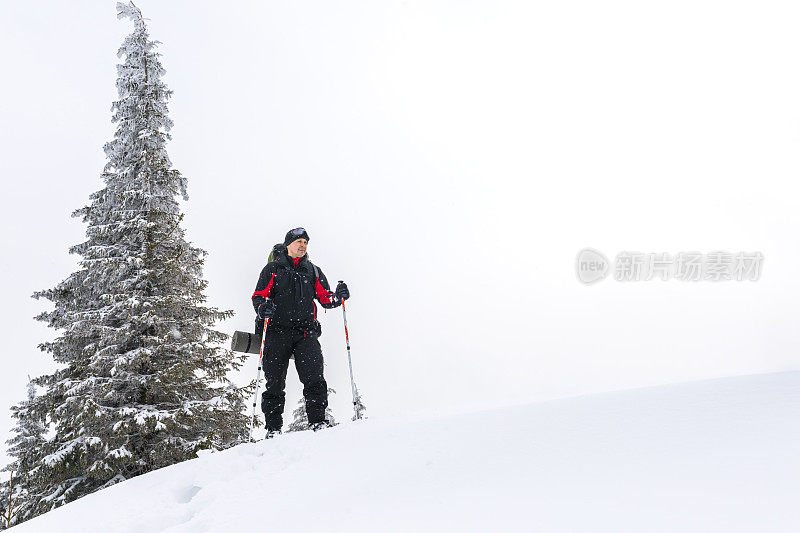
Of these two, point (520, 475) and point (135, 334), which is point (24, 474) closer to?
point (135, 334)

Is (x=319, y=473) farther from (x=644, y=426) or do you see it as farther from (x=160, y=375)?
(x=160, y=375)

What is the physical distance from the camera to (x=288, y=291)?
6.82 m

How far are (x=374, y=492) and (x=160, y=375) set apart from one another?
8.00 m

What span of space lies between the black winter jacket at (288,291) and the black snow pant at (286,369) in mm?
178

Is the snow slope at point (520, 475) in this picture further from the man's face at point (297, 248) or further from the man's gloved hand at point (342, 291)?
the man's face at point (297, 248)

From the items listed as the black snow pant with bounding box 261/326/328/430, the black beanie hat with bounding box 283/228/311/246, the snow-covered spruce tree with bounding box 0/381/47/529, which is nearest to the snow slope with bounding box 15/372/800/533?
the black snow pant with bounding box 261/326/328/430

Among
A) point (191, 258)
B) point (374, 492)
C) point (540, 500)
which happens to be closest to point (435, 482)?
point (374, 492)

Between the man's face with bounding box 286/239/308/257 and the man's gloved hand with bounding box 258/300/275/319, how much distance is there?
2.56 ft

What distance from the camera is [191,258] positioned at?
37.8 feet

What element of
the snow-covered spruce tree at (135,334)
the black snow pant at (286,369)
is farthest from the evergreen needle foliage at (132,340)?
the black snow pant at (286,369)

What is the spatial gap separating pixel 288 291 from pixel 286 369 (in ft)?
3.51

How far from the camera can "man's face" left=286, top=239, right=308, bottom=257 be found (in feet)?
22.7

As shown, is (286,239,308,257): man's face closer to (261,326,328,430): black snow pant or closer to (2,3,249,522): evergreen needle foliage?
(261,326,328,430): black snow pant

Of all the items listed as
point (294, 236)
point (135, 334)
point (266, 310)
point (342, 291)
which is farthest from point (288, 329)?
point (135, 334)
